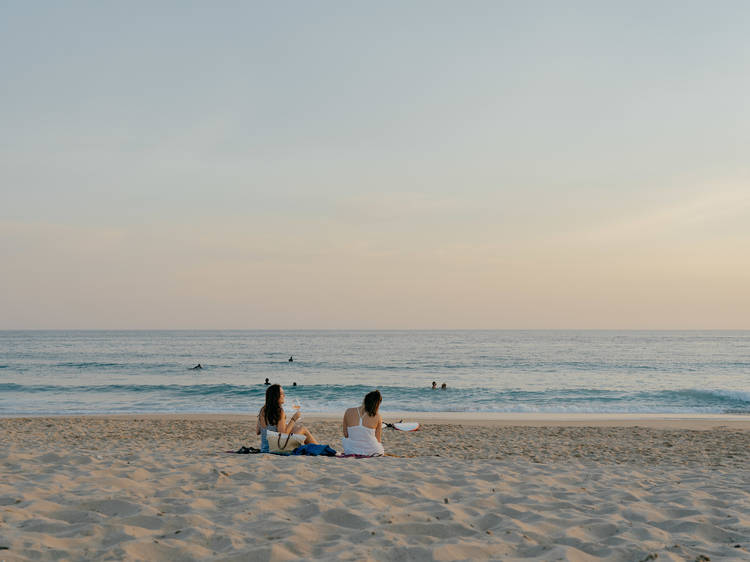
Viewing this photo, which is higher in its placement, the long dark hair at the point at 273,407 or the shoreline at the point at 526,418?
the long dark hair at the point at 273,407

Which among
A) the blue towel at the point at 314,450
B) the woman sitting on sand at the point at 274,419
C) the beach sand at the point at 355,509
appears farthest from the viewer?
the woman sitting on sand at the point at 274,419

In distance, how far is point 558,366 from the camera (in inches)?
1737

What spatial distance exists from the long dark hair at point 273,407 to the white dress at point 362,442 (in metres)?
1.25

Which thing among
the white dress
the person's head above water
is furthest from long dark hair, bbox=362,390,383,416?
the person's head above water

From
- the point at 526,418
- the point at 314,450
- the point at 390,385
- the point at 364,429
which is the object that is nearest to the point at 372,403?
the point at 364,429

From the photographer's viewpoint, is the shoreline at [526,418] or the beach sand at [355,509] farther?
the shoreline at [526,418]

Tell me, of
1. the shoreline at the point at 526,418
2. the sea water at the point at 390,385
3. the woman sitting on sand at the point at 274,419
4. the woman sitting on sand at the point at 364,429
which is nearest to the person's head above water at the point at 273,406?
the woman sitting on sand at the point at 274,419

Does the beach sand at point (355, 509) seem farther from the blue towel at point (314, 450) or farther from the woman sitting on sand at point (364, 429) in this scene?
the woman sitting on sand at point (364, 429)

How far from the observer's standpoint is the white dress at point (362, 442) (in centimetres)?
911

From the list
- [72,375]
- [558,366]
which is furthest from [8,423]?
[558,366]

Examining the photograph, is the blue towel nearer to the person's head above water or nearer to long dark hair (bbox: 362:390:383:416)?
the person's head above water

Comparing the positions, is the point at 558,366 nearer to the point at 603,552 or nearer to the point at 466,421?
the point at 466,421

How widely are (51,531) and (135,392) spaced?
27195mm

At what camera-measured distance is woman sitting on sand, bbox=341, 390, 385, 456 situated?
912cm
